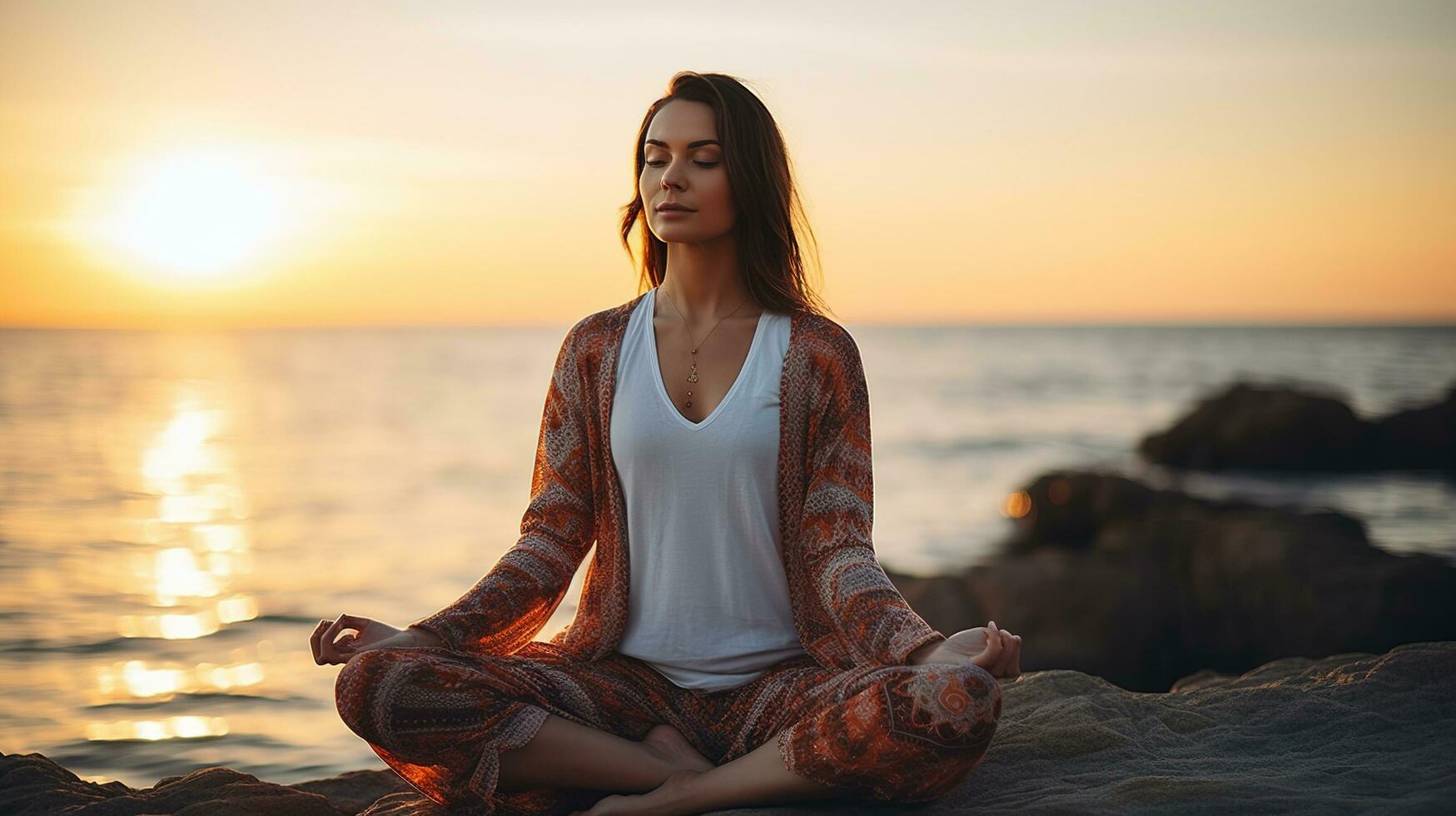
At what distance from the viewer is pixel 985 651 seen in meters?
2.66

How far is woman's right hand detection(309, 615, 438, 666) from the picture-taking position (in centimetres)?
288

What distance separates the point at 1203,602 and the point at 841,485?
4826 mm

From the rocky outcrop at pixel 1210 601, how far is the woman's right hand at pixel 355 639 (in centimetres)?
419

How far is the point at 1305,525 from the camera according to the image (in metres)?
7.55

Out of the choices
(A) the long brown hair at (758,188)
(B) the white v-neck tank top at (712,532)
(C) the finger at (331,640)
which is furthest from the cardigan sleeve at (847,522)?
(C) the finger at (331,640)

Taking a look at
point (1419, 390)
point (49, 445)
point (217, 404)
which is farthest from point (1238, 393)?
point (217, 404)

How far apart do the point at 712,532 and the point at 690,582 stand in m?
0.14

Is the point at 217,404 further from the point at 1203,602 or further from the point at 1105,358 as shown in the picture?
the point at 1105,358

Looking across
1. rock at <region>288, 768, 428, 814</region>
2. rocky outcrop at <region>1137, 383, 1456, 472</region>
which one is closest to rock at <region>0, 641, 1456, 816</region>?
rock at <region>288, 768, 428, 814</region>

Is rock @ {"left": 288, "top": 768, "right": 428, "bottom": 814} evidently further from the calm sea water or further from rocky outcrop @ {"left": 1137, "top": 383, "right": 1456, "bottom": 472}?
rocky outcrop @ {"left": 1137, "top": 383, "right": 1456, "bottom": 472}

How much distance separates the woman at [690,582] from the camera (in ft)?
9.23

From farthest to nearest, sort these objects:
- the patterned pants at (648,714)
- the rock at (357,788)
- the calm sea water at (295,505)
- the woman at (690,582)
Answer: the calm sea water at (295,505) → the rock at (357,788) → the woman at (690,582) → the patterned pants at (648,714)

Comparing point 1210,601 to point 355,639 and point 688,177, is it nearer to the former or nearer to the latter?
point 688,177

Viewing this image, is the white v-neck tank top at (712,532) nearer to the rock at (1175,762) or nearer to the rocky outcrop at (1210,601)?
the rock at (1175,762)
